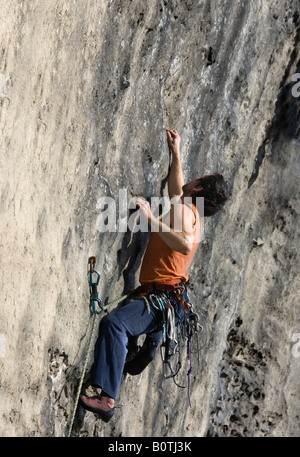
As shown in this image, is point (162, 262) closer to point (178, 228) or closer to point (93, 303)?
point (178, 228)

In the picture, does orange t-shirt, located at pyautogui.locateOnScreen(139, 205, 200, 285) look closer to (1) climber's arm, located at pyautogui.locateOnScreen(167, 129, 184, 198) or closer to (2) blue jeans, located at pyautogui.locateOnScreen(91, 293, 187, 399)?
(2) blue jeans, located at pyautogui.locateOnScreen(91, 293, 187, 399)

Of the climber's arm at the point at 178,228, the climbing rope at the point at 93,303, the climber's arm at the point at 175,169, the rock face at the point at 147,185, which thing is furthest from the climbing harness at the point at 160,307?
the climber's arm at the point at 175,169

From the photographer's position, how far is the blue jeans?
533cm

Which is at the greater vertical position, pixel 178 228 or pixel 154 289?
pixel 178 228

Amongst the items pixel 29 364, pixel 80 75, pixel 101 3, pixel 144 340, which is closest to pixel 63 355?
pixel 29 364

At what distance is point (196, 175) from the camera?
639 centimetres

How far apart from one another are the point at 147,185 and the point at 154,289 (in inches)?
29.2

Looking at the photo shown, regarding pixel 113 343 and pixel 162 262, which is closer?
pixel 113 343

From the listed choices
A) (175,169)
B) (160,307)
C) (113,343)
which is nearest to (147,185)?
(175,169)

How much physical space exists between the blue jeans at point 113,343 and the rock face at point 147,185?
0.75 feet

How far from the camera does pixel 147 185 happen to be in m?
5.92

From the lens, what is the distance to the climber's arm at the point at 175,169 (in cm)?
600

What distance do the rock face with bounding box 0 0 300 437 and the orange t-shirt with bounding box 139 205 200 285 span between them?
0.77 feet

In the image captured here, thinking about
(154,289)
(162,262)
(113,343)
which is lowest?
(113,343)
